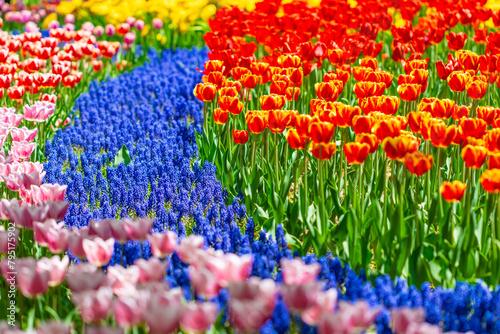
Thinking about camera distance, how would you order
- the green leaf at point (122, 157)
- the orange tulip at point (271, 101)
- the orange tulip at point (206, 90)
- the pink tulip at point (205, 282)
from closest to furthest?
the pink tulip at point (205, 282) → the orange tulip at point (271, 101) → the orange tulip at point (206, 90) → the green leaf at point (122, 157)

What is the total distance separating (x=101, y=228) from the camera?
304 cm

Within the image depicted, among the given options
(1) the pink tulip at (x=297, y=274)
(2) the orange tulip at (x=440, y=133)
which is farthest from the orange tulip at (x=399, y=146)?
(1) the pink tulip at (x=297, y=274)

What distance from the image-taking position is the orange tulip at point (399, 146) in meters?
3.49

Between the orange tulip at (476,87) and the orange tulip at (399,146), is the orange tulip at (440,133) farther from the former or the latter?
the orange tulip at (476,87)

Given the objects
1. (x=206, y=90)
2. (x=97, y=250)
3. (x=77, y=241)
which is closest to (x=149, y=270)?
(x=97, y=250)

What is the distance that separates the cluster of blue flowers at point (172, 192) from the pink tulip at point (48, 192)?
16.6 inches

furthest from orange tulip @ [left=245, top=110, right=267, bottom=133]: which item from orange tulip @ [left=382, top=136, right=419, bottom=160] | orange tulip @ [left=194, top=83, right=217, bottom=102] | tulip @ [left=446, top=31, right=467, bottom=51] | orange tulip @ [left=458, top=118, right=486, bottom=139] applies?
tulip @ [left=446, top=31, right=467, bottom=51]

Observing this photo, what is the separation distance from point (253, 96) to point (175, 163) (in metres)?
1.64

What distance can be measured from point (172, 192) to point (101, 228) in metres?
1.51

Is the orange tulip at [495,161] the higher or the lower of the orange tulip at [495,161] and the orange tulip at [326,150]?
the higher

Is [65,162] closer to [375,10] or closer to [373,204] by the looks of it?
[373,204]

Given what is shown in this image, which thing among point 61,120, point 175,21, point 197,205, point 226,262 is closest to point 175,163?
point 197,205

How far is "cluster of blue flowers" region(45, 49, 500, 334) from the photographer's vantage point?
2922mm

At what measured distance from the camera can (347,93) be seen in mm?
6805
